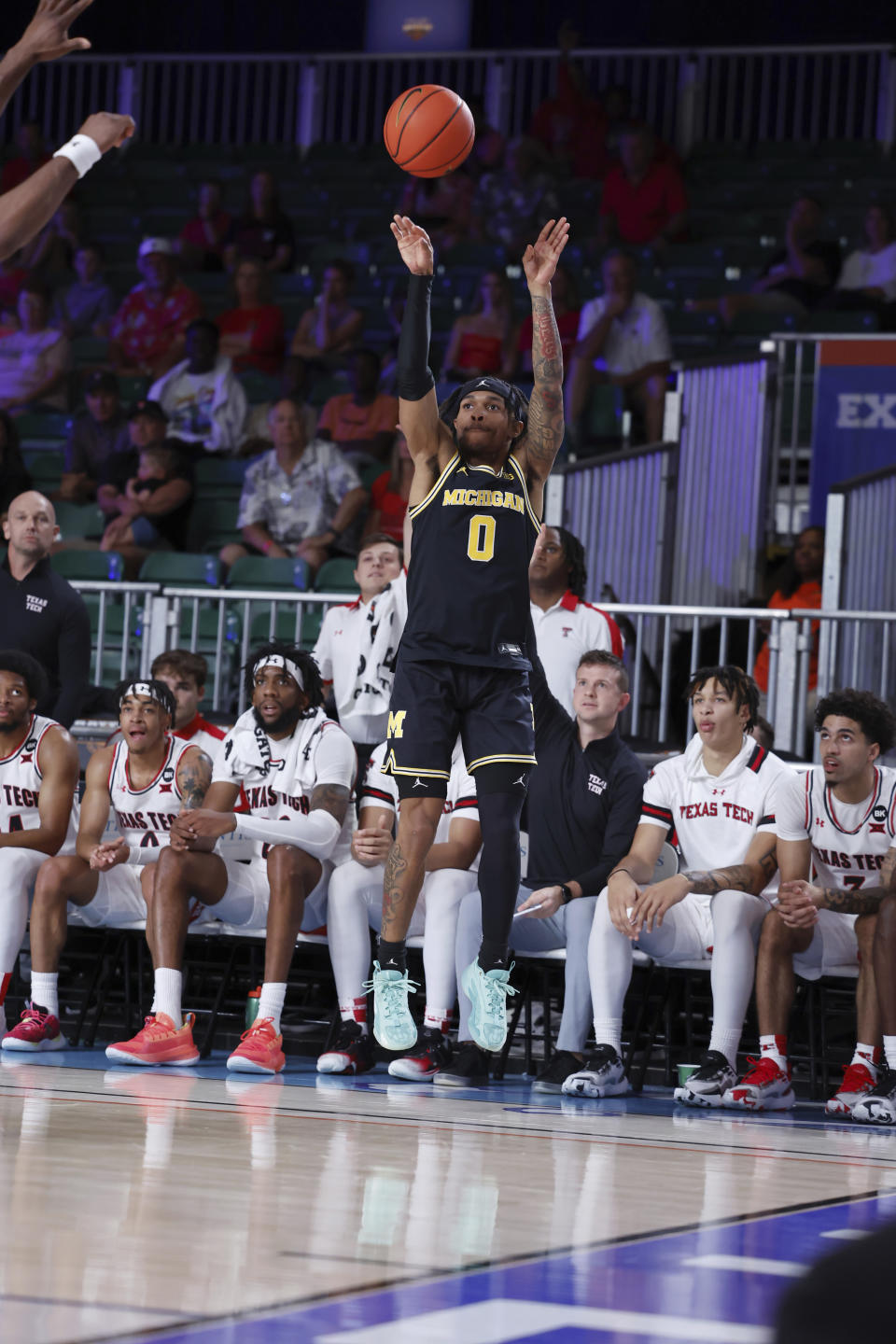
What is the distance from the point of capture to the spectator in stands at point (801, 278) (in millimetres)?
12609

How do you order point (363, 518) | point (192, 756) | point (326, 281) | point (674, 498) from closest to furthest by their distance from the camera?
point (192, 756), point (674, 498), point (363, 518), point (326, 281)

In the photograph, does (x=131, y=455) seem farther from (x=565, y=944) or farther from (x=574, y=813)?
(x=565, y=944)

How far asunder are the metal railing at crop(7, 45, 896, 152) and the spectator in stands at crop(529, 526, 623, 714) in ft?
28.3

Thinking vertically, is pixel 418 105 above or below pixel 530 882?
above

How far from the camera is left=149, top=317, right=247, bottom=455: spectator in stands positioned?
12531 mm

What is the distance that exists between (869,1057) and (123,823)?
133 inches

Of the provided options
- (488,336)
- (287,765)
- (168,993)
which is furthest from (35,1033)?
(488,336)

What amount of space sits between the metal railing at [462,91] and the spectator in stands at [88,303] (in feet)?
11.1

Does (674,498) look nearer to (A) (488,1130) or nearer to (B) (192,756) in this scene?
(B) (192,756)

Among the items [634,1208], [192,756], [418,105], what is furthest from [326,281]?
[634,1208]

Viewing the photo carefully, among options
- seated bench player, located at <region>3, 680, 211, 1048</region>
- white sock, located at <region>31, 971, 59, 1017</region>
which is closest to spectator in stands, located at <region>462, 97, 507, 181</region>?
seated bench player, located at <region>3, 680, 211, 1048</region>

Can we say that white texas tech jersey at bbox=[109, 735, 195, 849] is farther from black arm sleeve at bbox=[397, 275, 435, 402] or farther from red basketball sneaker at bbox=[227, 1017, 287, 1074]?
black arm sleeve at bbox=[397, 275, 435, 402]

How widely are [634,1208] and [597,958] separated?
9.50ft

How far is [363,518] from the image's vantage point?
441 inches
